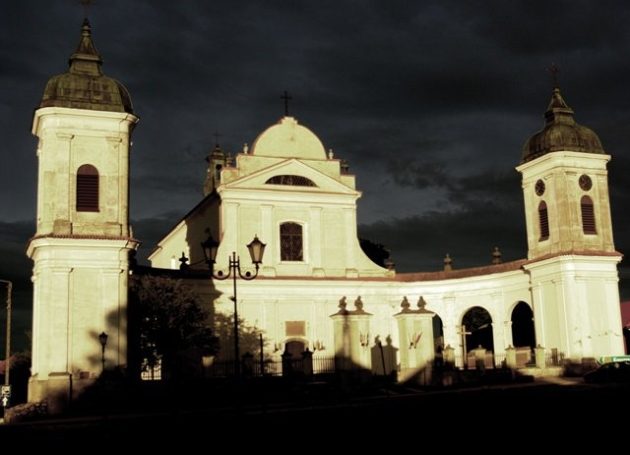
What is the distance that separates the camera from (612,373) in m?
34.3

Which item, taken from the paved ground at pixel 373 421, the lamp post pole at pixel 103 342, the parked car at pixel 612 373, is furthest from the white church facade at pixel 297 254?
the parked car at pixel 612 373

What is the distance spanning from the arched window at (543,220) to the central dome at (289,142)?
40.5ft

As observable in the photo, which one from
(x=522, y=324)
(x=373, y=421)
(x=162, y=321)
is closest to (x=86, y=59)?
(x=162, y=321)

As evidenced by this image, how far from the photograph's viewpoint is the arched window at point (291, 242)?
1809 inches

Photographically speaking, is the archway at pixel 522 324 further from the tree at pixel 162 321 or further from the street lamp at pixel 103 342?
the street lamp at pixel 103 342

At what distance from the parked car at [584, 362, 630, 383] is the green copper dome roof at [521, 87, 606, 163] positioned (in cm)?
1307

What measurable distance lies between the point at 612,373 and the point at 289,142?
21.9 metres

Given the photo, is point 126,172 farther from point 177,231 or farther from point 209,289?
point 177,231

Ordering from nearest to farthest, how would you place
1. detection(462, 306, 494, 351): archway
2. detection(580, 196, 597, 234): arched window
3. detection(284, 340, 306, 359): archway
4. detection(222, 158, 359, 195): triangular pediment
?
detection(580, 196, 597, 234): arched window → detection(284, 340, 306, 359): archway → detection(222, 158, 359, 195): triangular pediment → detection(462, 306, 494, 351): archway

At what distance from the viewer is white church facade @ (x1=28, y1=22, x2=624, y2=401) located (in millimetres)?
32875

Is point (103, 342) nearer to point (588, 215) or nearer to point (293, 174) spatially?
point (293, 174)

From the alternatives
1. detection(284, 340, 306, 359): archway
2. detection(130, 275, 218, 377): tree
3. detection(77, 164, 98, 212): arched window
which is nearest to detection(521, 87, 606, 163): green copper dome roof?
detection(284, 340, 306, 359): archway

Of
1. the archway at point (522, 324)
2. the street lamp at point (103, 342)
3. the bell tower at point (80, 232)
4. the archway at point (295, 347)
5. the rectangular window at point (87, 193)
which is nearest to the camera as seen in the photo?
the street lamp at point (103, 342)

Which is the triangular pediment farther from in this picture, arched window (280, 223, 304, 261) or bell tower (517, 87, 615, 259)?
bell tower (517, 87, 615, 259)
